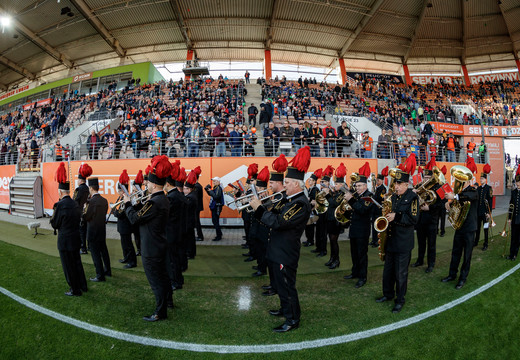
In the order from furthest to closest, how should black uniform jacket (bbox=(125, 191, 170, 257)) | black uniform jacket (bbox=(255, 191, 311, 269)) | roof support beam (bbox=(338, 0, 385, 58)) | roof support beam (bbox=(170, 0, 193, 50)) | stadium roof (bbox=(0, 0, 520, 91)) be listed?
stadium roof (bbox=(0, 0, 520, 91)) → roof support beam (bbox=(170, 0, 193, 50)) → roof support beam (bbox=(338, 0, 385, 58)) → black uniform jacket (bbox=(125, 191, 170, 257)) → black uniform jacket (bbox=(255, 191, 311, 269))

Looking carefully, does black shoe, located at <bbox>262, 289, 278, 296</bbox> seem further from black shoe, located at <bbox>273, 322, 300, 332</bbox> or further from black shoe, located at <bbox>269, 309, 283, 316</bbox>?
black shoe, located at <bbox>273, 322, 300, 332</bbox>

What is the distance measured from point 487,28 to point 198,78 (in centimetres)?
3064

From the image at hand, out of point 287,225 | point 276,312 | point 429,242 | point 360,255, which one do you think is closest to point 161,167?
point 287,225

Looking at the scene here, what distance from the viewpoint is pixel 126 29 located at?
2766 centimetres

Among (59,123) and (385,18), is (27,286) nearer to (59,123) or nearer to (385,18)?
(59,123)

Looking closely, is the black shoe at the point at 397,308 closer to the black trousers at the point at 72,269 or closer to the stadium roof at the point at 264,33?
the black trousers at the point at 72,269

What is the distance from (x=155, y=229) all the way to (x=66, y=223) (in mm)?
2010

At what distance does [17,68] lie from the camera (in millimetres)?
34156

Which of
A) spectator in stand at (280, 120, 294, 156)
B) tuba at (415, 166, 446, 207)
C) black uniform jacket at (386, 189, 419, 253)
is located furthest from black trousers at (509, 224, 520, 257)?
spectator in stand at (280, 120, 294, 156)

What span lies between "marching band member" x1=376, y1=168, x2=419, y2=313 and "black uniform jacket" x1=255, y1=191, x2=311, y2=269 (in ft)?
5.28

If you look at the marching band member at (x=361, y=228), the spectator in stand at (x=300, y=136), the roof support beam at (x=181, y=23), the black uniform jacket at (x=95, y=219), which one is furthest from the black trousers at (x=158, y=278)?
the roof support beam at (x=181, y=23)

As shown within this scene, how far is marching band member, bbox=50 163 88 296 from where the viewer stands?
15.7 feet

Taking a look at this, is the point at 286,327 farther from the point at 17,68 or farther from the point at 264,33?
the point at 17,68

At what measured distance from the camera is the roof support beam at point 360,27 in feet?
77.6
